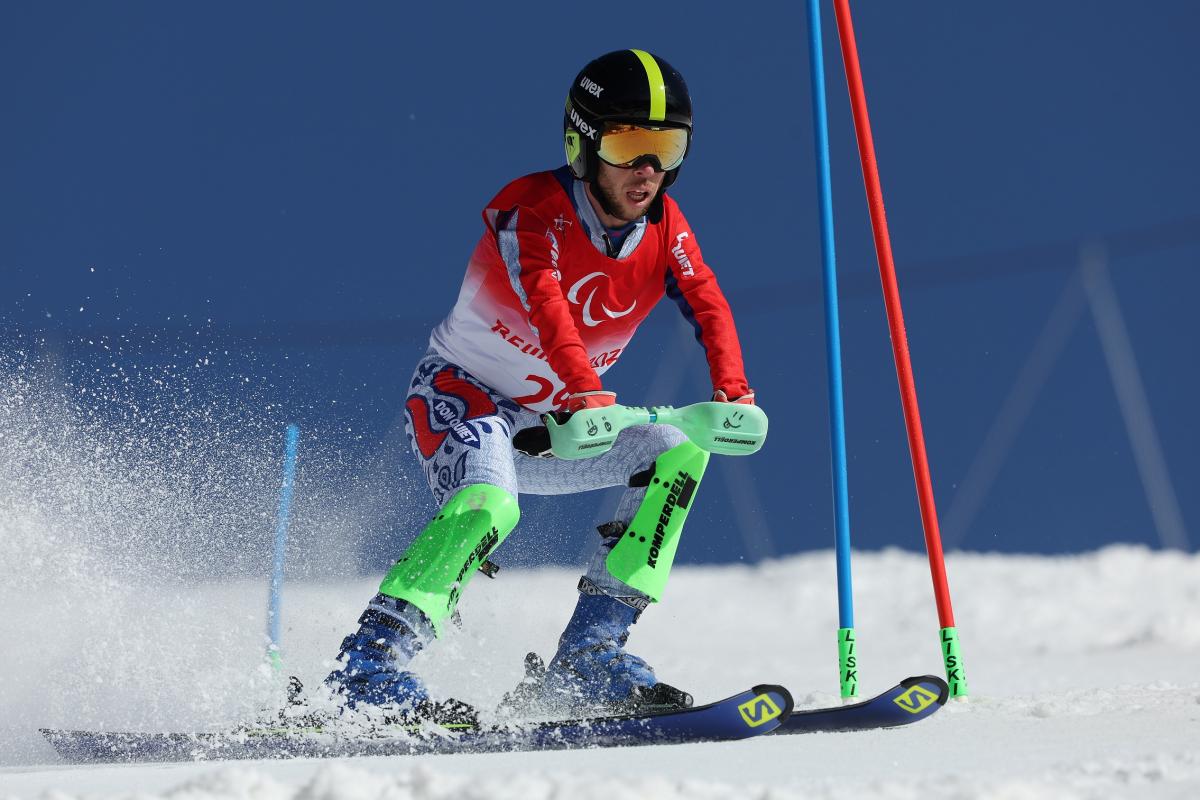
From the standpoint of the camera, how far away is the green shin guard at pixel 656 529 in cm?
306

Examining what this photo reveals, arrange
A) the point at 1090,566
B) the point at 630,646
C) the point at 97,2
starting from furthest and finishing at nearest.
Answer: the point at 97,2 < the point at 1090,566 < the point at 630,646

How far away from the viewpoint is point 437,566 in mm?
2846

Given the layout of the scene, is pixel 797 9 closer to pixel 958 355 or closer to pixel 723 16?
pixel 723 16

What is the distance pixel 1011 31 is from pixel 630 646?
171 inches

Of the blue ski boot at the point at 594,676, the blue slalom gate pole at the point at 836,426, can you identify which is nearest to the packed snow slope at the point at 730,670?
the blue slalom gate pole at the point at 836,426

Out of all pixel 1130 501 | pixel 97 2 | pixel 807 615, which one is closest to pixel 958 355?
pixel 1130 501

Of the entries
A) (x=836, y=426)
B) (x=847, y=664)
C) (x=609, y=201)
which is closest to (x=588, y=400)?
(x=609, y=201)

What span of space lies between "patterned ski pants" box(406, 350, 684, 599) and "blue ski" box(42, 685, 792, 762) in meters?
0.42

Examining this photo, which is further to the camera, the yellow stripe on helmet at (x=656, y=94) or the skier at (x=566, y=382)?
the yellow stripe on helmet at (x=656, y=94)

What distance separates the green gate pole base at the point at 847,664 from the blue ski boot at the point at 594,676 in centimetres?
66

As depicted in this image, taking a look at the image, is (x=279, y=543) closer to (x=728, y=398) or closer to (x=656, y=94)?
(x=728, y=398)

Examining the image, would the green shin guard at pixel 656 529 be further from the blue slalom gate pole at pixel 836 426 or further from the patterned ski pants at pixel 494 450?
the blue slalom gate pole at pixel 836 426

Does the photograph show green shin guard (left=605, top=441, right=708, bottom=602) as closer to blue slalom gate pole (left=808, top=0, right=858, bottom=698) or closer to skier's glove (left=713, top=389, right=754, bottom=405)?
skier's glove (left=713, top=389, right=754, bottom=405)

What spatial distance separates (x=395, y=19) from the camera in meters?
8.14
